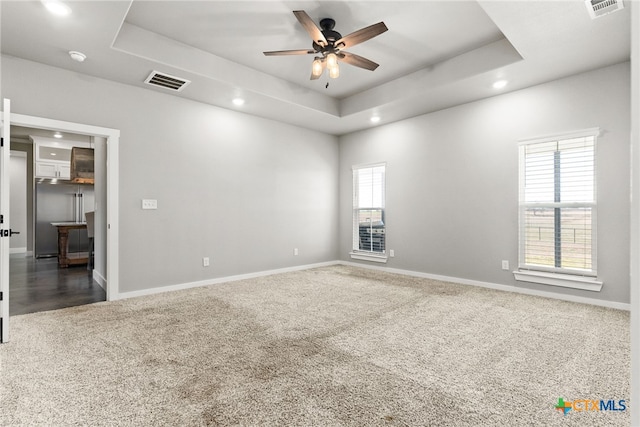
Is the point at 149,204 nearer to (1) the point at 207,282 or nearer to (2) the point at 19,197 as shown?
(1) the point at 207,282

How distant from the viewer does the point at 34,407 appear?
1.91 metres

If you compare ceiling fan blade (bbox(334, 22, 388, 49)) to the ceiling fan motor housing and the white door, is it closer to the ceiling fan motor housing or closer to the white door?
the ceiling fan motor housing

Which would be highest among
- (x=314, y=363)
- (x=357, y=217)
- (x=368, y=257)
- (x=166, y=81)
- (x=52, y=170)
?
(x=166, y=81)

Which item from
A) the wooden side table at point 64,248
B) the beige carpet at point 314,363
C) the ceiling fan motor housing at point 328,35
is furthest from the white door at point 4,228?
the wooden side table at point 64,248

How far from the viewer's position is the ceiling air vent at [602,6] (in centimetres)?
269

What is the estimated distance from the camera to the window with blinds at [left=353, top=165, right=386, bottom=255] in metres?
6.05

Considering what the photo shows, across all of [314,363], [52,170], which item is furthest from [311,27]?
[52,170]

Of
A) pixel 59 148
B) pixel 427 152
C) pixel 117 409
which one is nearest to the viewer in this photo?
pixel 117 409

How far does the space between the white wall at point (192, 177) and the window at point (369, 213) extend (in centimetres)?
74

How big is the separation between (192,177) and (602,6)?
4.68 meters

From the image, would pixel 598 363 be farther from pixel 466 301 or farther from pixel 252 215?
pixel 252 215

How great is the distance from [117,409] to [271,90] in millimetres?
3899

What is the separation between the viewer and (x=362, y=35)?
306 cm

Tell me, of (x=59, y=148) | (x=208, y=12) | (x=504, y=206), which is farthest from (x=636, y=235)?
(x=59, y=148)
